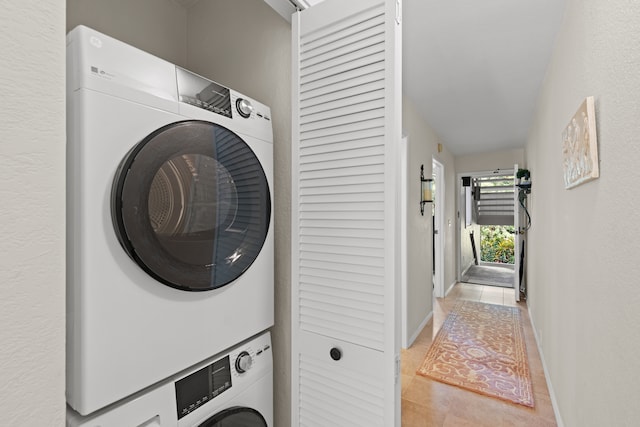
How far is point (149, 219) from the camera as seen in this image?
83 centimetres

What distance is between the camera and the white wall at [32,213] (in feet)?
1.63

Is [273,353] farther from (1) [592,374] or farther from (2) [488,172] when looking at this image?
(2) [488,172]

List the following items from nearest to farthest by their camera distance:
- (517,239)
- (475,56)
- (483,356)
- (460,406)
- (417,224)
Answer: (460,406) < (475,56) < (483,356) < (417,224) < (517,239)

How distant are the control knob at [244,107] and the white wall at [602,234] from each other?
1179mm

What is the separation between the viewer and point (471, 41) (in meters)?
2.07

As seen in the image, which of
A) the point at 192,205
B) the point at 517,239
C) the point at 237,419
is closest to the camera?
the point at 192,205

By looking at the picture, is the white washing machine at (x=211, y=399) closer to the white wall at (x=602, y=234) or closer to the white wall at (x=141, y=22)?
the white wall at (x=602, y=234)

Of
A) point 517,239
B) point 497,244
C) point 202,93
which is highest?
point 202,93

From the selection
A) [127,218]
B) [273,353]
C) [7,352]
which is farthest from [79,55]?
[273,353]

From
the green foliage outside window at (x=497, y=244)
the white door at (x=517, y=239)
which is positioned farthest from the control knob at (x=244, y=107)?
the green foliage outside window at (x=497, y=244)

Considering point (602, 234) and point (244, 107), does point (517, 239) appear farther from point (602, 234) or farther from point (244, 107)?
point (244, 107)

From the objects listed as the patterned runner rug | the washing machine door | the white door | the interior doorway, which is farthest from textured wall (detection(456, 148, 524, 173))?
the washing machine door

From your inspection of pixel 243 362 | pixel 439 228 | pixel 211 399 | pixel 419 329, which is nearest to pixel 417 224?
pixel 419 329

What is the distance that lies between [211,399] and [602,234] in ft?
4.91
